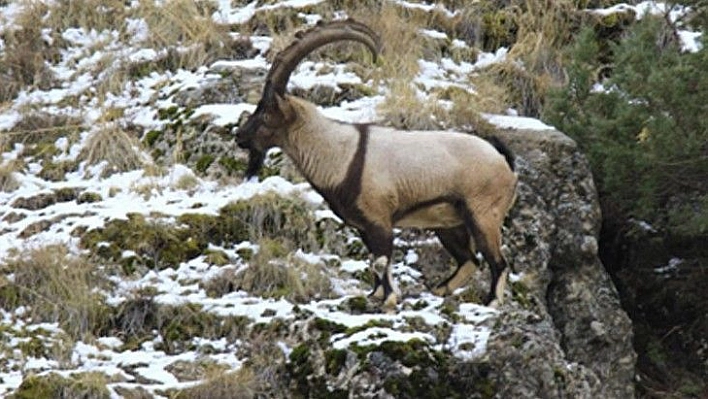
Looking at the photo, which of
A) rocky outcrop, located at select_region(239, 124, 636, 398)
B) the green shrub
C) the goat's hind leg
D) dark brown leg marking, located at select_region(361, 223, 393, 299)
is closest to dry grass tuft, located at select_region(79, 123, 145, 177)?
rocky outcrop, located at select_region(239, 124, 636, 398)

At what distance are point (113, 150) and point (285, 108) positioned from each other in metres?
3.02

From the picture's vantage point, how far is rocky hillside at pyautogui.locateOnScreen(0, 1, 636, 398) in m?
8.60

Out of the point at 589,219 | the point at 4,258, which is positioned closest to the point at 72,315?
the point at 4,258

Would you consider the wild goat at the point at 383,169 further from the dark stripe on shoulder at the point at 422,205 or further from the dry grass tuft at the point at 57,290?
the dry grass tuft at the point at 57,290

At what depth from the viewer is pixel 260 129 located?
30.5 ft

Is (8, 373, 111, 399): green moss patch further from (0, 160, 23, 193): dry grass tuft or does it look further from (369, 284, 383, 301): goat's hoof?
(0, 160, 23, 193): dry grass tuft

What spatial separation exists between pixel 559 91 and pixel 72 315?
4.41 metres

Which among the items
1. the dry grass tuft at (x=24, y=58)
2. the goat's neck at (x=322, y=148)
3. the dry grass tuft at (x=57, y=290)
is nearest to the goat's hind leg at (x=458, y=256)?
the goat's neck at (x=322, y=148)

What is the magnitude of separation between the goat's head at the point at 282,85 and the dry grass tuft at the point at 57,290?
1.53 meters

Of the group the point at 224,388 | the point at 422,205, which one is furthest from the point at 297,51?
the point at 224,388

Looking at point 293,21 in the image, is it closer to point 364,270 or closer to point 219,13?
point 219,13

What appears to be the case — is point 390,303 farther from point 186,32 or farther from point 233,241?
point 186,32

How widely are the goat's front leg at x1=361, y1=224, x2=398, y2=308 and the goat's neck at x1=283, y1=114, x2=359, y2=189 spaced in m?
0.40

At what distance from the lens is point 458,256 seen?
9523 mm
